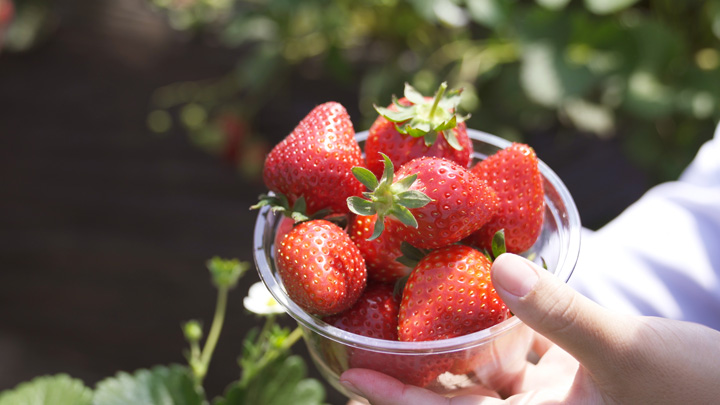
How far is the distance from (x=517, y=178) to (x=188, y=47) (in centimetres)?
125

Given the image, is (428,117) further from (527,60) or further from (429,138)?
(527,60)

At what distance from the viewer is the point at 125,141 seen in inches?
63.1

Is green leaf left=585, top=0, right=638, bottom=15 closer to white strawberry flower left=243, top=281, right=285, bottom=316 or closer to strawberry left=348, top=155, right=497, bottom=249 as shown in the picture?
strawberry left=348, top=155, right=497, bottom=249

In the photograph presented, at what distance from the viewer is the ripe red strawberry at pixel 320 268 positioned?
0.50m

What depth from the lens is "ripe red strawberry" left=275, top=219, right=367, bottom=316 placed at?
502 mm

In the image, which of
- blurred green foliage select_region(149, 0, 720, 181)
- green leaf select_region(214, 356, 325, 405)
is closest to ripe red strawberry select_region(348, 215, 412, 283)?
green leaf select_region(214, 356, 325, 405)

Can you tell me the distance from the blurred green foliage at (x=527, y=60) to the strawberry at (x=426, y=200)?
1.64 feet

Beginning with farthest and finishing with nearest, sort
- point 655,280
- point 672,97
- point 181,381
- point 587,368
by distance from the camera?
1. point 672,97
2. point 655,280
3. point 181,381
4. point 587,368

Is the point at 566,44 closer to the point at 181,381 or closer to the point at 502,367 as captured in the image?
the point at 502,367

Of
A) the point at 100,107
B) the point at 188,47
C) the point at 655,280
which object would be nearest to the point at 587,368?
the point at 655,280

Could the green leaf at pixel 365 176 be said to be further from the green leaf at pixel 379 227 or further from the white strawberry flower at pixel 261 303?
the white strawberry flower at pixel 261 303

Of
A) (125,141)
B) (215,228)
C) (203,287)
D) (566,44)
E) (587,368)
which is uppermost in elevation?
(566,44)

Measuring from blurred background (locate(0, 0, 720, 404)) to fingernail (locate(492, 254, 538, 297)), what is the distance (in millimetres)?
652

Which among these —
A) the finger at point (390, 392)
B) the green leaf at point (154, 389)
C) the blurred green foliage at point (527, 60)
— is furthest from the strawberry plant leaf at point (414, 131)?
the blurred green foliage at point (527, 60)
